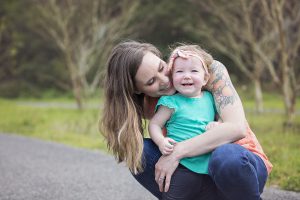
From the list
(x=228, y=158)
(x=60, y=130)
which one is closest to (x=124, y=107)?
(x=228, y=158)

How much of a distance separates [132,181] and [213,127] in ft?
7.30

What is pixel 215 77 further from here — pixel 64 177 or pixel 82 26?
pixel 82 26

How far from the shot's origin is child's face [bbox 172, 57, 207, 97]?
94.8 inches

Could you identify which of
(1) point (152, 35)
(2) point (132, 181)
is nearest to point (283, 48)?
(2) point (132, 181)

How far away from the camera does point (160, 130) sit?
2494 mm

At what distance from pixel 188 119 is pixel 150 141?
0.32 m

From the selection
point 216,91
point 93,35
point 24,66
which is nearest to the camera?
point 216,91

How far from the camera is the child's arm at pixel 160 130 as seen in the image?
2.40 meters

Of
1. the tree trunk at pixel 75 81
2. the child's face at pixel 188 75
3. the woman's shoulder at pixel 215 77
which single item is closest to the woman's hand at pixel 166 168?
the child's face at pixel 188 75

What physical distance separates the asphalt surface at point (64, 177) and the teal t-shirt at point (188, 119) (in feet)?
4.42

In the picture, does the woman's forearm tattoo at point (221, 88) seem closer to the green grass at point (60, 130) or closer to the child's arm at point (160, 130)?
the child's arm at point (160, 130)

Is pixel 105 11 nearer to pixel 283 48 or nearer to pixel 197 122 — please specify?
pixel 283 48

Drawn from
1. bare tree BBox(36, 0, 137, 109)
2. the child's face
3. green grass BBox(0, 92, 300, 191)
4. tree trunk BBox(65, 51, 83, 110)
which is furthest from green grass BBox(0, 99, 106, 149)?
the child's face

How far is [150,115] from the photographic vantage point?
2.76 metres
